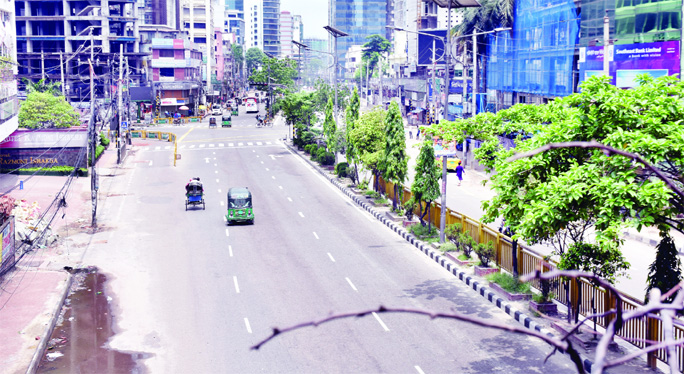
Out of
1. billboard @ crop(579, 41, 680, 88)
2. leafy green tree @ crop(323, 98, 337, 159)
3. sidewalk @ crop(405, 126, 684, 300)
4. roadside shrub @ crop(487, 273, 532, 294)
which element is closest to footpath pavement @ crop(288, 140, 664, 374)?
roadside shrub @ crop(487, 273, 532, 294)

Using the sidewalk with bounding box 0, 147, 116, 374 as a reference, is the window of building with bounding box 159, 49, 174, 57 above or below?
above

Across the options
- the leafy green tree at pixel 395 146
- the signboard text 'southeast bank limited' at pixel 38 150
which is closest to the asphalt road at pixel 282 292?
the leafy green tree at pixel 395 146

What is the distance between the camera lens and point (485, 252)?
24406 millimetres

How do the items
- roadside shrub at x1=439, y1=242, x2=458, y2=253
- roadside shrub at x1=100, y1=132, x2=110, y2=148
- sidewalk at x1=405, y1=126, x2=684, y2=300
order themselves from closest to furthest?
sidewalk at x1=405, y1=126, x2=684, y2=300 < roadside shrub at x1=439, y1=242, x2=458, y2=253 < roadside shrub at x1=100, y1=132, x2=110, y2=148

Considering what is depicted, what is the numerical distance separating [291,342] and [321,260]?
354 inches

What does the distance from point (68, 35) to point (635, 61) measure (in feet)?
284

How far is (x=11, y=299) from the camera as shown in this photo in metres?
21.9

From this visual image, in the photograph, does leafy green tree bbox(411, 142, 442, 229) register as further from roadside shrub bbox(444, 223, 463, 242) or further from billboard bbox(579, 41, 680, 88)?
billboard bbox(579, 41, 680, 88)

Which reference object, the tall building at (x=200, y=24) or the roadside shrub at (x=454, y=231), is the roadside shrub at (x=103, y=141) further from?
the tall building at (x=200, y=24)

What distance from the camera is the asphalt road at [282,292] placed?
16.8 m

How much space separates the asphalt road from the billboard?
1599 cm

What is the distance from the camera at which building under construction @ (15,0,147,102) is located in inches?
4200

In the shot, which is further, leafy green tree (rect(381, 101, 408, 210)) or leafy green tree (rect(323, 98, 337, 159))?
leafy green tree (rect(323, 98, 337, 159))

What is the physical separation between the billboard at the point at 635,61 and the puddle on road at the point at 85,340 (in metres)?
26.6
